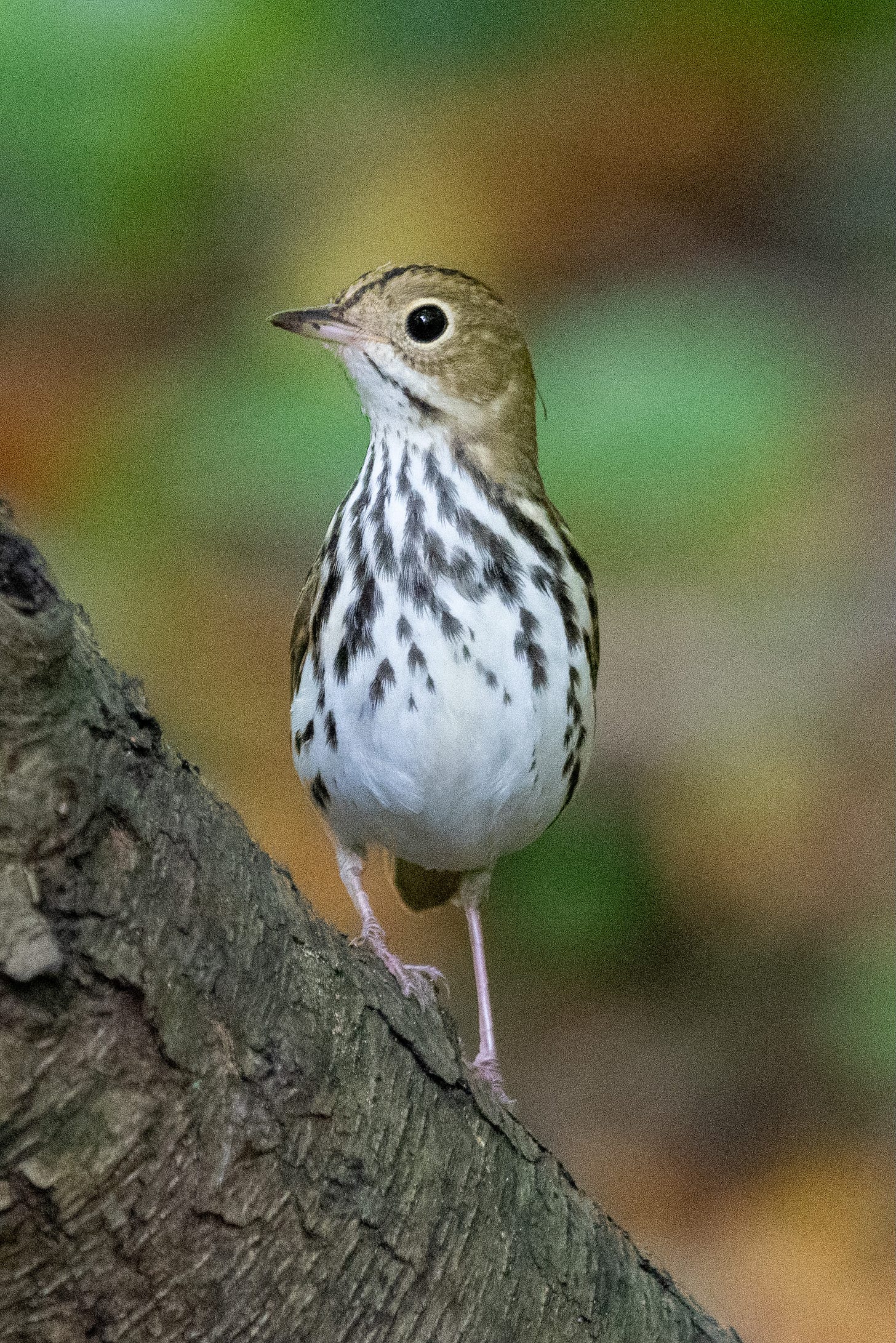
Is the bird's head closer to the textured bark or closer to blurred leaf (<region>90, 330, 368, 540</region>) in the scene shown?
the textured bark

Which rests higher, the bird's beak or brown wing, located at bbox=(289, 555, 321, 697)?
the bird's beak

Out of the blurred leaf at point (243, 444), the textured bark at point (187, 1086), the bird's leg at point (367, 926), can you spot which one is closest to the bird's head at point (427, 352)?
the bird's leg at point (367, 926)

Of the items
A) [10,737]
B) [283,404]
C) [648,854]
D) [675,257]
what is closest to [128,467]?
[283,404]

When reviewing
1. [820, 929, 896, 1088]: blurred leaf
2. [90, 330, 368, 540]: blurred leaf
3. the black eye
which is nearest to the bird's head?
the black eye

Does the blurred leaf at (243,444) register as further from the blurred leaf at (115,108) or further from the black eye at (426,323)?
the black eye at (426,323)

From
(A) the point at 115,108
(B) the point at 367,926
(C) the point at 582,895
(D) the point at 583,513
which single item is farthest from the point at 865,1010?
(A) the point at 115,108

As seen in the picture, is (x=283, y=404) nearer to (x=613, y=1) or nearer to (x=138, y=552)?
(x=138, y=552)
